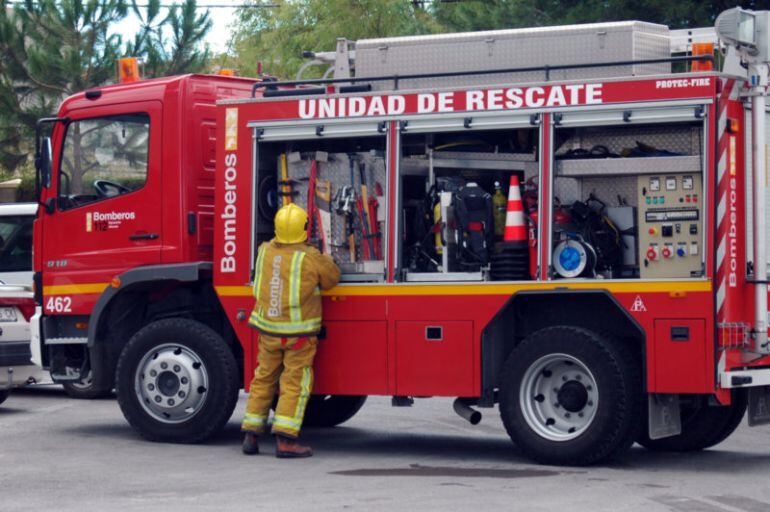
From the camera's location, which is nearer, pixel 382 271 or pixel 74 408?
pixel 382 271

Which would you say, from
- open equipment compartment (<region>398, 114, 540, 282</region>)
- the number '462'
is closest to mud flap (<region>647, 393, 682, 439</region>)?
open equipment compartment (<region>398, 114, 540, 282</region>)

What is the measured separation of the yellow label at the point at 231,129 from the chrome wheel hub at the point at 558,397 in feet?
9.80

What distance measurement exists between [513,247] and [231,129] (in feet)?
8.23

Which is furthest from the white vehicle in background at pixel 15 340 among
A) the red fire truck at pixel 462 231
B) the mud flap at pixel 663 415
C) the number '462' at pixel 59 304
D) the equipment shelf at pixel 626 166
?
the mud flap at pixel 663 415

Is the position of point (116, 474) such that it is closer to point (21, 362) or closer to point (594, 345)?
point (594, 345)

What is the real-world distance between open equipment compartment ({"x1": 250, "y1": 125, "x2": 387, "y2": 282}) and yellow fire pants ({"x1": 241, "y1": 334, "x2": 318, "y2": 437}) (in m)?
0.69

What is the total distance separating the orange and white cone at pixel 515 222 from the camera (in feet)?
32.8

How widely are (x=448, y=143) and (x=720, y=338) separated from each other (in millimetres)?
2519

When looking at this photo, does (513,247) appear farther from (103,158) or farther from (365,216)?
(103,158)

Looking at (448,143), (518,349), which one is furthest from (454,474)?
(448,143)

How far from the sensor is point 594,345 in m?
9.56

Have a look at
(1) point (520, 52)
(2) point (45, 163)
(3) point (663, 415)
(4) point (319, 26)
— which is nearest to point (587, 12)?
(1) point (520, 52)

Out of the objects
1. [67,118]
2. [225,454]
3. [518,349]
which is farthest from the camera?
[67,118]

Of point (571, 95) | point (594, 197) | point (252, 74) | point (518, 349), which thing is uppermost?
point (252, 74)
